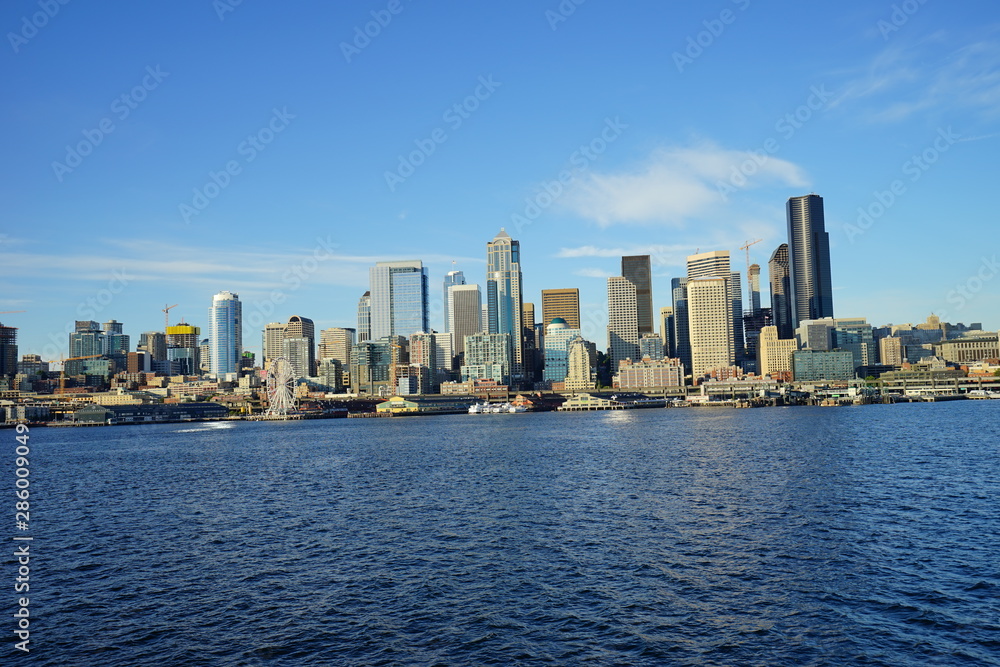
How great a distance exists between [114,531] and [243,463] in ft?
142

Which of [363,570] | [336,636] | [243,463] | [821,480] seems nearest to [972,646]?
[336,636]

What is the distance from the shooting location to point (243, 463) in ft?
294

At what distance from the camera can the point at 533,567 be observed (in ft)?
118

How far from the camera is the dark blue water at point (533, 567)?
26219mm

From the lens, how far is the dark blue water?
2622 cm

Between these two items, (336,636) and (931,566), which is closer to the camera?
(336,636)

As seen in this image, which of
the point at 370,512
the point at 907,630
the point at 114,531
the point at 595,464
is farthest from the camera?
the point at 595,464

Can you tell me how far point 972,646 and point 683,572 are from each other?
11811 millimetres

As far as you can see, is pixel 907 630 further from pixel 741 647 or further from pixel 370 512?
pixel 370 512

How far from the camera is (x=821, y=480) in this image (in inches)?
2343

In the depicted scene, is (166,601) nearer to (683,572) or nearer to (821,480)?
(683,572)

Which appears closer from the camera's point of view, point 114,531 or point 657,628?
point 657,628

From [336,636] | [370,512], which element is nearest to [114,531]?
[370,512]

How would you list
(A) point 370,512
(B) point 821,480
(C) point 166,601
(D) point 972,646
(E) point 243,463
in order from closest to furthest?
(D) point 972,646, (C) point 166,601, (A) point 370,512, (B) point 821,480, (E) point 243,463
